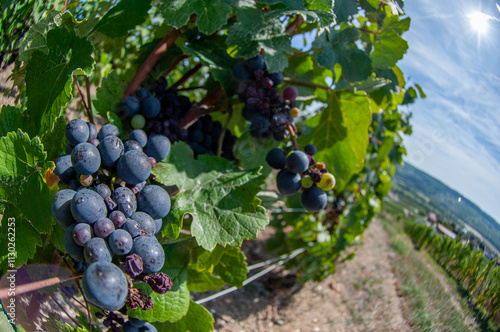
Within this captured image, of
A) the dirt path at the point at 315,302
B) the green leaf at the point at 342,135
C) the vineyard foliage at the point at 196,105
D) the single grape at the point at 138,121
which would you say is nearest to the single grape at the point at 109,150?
the vineyard foliage at the point at 196,105

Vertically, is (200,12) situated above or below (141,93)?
above

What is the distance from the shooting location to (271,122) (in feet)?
3.53

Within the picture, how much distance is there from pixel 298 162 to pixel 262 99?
22cm

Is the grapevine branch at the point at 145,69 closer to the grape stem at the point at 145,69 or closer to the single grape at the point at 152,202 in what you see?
the grape stem at the point at 145,69

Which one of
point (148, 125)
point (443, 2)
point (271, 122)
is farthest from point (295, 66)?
point (148, 125)

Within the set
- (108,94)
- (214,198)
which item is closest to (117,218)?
(214,198)

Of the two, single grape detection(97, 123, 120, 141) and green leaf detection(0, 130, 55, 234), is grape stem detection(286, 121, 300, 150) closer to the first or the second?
→ single grape detection(97, 123, 120, 141)

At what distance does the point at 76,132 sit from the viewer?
749 mm

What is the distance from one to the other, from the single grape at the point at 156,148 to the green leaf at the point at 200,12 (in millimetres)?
335

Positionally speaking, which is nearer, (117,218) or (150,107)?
(117,218)

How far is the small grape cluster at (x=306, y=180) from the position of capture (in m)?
1.01

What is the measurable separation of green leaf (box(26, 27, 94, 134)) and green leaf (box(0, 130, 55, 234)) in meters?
0.06

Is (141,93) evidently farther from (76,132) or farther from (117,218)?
(117,218)

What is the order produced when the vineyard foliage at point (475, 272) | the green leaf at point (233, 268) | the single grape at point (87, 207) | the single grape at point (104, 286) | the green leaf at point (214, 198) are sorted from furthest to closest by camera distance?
the green leaf at point (233, 268) → the green leaf at point (214, 198) → the vineyard foliage at point (475, 272) → the single grape at point (87, 207) → the single grape at point (104, 286)
